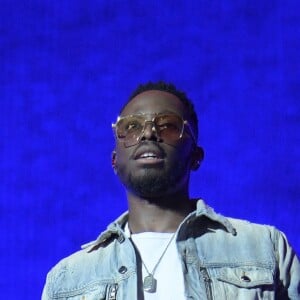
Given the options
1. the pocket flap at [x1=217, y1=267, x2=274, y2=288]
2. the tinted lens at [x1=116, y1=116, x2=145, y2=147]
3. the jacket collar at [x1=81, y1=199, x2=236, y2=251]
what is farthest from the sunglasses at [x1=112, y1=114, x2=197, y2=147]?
the pocket flap at [x1=217, y1=267, x2=274, y2=288]

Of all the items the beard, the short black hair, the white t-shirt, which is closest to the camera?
the white t-shirt

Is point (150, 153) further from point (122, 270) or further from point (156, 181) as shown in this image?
point (122, 270)

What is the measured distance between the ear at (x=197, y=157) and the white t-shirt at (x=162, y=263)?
146mm

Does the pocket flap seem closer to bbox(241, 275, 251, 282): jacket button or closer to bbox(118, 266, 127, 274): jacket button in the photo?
bbox(241, 275, 251, 282): jacket button

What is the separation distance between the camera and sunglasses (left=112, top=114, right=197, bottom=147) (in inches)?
57.7

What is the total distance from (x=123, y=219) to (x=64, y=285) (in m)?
0.16

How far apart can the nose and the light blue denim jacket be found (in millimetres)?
131

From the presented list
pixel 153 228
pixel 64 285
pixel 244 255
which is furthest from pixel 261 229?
pixel 64 285

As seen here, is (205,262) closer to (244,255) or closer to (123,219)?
(244,255)

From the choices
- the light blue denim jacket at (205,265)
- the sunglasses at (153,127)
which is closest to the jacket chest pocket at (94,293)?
the light blue denim jacket at (205,265)

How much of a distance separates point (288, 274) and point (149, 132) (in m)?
0.31

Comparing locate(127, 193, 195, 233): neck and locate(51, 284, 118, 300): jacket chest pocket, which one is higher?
locate(127, 193, 195, 233): neck

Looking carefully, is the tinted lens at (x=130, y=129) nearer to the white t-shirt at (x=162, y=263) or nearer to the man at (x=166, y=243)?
the man at (x=166, y=243)

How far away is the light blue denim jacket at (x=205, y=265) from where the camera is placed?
1.34 metres
